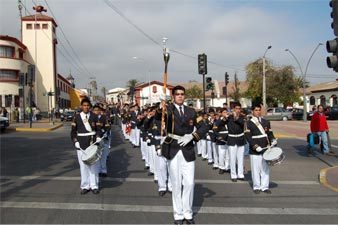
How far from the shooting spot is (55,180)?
1066 cm

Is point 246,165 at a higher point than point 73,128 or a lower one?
lower

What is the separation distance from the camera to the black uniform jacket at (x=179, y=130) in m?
6.85

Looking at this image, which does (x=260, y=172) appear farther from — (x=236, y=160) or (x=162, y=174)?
(x=162, y=174)

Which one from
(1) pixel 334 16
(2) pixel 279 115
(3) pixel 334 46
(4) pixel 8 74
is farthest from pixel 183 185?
(4) pixel 8 74

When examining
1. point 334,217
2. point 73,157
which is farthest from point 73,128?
point 73,157

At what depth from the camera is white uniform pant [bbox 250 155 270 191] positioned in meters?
9.27

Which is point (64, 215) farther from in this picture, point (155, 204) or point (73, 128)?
point (73, 128)

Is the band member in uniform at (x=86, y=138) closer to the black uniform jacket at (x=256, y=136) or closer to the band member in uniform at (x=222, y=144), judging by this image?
the black uniform jacket at (x=256, y=136)

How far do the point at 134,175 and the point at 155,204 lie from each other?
3508 mm

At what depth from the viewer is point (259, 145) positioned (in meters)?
9.23

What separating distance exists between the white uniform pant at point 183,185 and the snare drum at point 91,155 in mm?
2434

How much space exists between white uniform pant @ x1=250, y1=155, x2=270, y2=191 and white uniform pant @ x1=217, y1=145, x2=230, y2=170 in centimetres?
285

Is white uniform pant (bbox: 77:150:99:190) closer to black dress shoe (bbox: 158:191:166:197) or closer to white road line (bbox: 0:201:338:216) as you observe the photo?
white road line (bbox: 0:201:338:216)

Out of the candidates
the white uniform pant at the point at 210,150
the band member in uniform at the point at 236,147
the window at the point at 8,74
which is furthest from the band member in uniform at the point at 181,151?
the window at the point at 8,74
